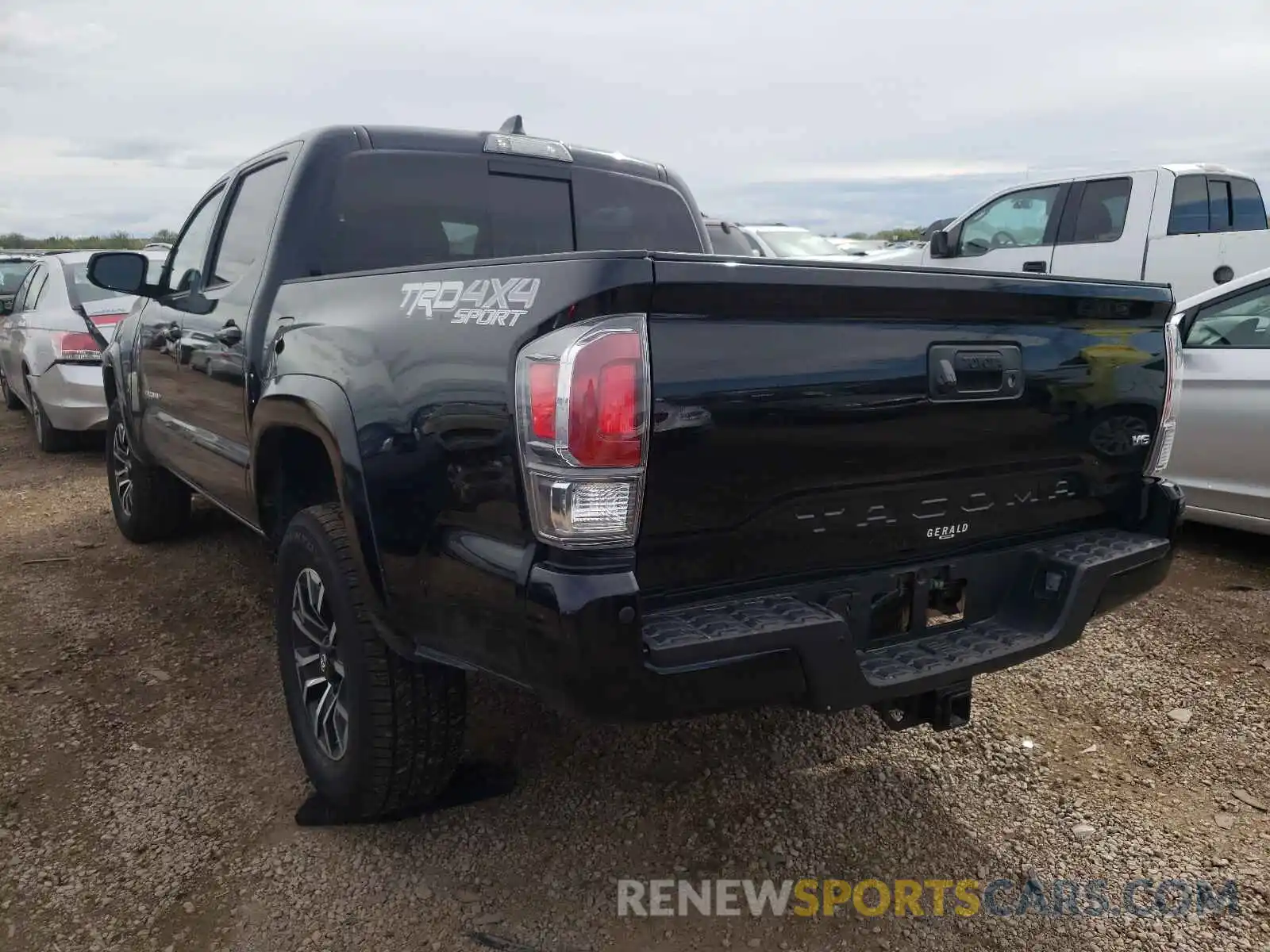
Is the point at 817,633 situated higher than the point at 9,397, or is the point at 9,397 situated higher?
the point at 817,633

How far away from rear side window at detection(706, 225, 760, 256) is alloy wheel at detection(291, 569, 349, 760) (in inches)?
327

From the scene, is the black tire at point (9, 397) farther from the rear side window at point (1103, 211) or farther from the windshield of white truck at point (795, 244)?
the rear side window at point (1103, 211)

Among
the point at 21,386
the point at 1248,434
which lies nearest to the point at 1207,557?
the point at 1248,434

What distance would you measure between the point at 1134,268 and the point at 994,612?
7155 millimetres

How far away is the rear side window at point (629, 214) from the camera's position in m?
3.72

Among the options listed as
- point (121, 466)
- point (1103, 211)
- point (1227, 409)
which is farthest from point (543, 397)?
point (1103, 211)

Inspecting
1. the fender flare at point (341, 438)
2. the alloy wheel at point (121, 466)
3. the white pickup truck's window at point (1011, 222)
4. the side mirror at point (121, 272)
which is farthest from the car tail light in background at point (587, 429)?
the white pickup truck's window at point (1011, 222)

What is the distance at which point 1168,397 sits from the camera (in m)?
2.79

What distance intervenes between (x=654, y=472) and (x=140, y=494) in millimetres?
4132

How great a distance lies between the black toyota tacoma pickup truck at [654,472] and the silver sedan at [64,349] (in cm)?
475

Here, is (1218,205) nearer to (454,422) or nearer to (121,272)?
(121,272)

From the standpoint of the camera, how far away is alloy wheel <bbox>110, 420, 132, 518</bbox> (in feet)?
17.0

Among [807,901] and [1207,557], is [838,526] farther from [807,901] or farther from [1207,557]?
[1207,557]

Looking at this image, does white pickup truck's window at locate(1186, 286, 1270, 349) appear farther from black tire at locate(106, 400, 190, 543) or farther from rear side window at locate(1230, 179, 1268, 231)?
black tire at locate(106, 400, 190, 543)
